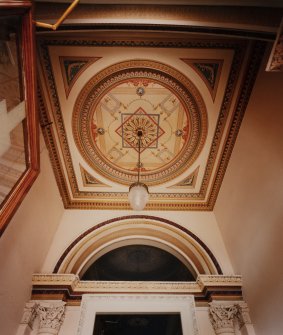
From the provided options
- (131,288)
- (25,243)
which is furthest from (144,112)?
(131,288)

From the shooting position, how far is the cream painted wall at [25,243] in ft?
9.84

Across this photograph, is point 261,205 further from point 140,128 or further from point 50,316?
point 50,316

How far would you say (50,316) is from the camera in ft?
11.3

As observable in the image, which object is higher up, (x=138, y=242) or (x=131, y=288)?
(x=138, y=242)

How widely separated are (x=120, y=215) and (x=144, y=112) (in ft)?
7.25

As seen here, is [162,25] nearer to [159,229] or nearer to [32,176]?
[32,176]

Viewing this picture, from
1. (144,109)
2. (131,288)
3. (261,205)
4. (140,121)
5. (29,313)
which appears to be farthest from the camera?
(140,121)

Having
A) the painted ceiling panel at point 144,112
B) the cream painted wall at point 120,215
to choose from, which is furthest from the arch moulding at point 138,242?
the painted ceiling panel at point 144,112

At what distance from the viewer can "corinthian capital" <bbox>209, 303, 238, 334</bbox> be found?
3.39 metres

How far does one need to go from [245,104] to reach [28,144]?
3076mm

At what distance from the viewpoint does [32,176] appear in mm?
2357

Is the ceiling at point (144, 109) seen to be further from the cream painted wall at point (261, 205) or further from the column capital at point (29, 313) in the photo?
the column capital at point (29, 313)

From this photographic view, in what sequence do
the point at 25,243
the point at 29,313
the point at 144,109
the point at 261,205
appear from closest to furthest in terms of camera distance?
1. the point at 261,205
2. the point at 29,313
3. the point at 25,243
4. the point at 144,109

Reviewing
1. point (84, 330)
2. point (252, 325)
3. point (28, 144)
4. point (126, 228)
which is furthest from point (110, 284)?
point (28, 144)
